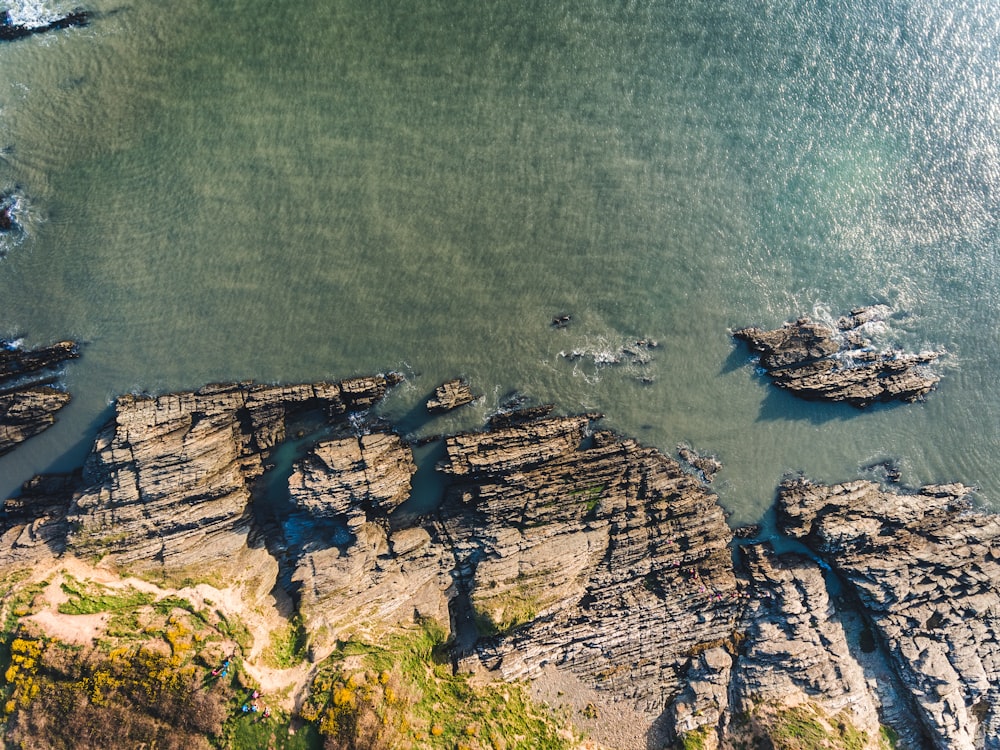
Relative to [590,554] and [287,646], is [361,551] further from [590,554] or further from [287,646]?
[590,554]

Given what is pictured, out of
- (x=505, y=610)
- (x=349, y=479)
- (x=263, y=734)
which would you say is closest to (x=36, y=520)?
(x=263, y=734)

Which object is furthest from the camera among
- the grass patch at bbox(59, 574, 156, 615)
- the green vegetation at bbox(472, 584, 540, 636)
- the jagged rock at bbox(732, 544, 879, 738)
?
the jagged rock at bbox(732, 544, 879, 738)

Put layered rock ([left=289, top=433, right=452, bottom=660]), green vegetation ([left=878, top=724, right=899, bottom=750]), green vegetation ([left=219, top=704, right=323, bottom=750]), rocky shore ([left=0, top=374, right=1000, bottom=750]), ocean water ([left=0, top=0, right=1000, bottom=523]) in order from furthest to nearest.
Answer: ocean water ([left=0, top=0, right=1000, bottom=523]) < green vegetation ([left=878, top=724, right=899, bottom=750]) < rocky shore ([left=0, top=374, right=1000, bottom=750]) < layered rock ([left=289, top=433, right=452, bottom=660]) < green vegetation ([left=219, top=704, right=323, bottom=750])

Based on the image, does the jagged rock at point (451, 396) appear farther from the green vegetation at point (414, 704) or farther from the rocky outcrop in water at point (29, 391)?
the rocky outcrop in water at point (29, 391)

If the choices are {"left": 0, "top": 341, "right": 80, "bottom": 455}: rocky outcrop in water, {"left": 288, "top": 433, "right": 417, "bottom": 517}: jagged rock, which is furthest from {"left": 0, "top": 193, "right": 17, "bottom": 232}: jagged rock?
{"left": 288, "top": 433, "right": 417, "bottom": 517}: jagged rock

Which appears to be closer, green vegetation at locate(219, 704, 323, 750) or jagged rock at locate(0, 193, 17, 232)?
green vegetation at locate(219, 704, 323, 750)

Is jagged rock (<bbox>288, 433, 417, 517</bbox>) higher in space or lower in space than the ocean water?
lower

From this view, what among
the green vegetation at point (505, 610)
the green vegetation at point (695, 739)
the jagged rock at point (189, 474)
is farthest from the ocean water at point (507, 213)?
the green vegetation at point (695, 739)

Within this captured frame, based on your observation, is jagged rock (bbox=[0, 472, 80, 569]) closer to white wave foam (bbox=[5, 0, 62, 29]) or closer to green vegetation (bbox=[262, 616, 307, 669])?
green vegetation (bbox=[262, 616, 307, 669])
